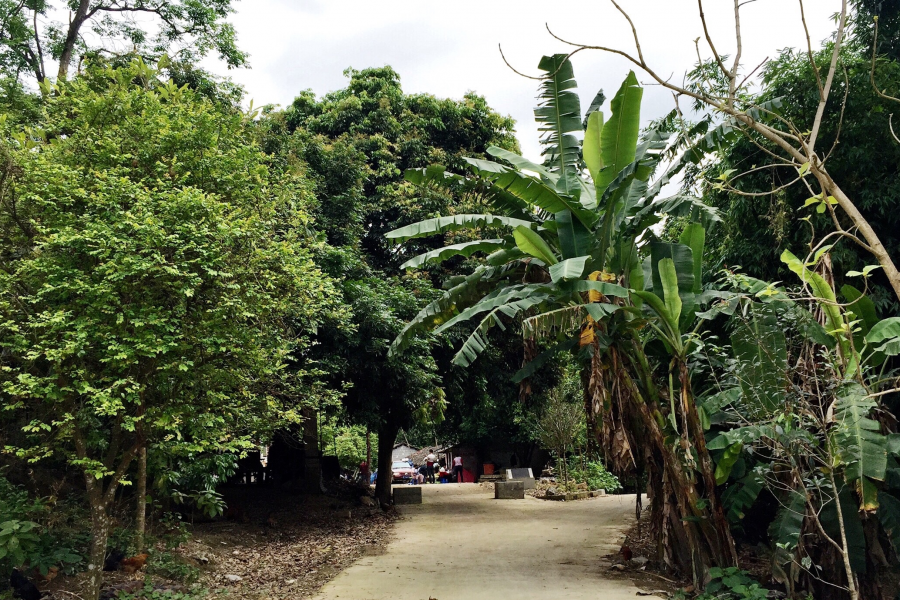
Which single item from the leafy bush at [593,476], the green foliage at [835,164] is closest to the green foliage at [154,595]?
the green foliage at [835,164]

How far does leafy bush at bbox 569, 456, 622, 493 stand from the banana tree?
15.2 meters

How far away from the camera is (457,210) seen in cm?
1598

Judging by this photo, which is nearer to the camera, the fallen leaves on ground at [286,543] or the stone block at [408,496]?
the fallen leaves on ground at [286,543]

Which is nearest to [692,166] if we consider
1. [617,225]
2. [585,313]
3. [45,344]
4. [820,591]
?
[617,225]

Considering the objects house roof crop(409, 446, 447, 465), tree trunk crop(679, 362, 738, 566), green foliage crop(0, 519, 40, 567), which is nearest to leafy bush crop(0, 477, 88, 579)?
green foliage crop(0, 519, 40, 567)

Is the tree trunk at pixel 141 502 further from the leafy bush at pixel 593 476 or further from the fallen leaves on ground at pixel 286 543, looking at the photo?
the leafy bush at pixel 593 476

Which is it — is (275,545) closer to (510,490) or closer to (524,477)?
(510,490)

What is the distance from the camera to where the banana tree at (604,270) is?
23.5ft

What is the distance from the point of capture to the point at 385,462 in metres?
17.9

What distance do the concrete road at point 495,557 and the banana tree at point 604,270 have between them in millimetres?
1547

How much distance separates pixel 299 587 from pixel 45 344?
14.4 feet

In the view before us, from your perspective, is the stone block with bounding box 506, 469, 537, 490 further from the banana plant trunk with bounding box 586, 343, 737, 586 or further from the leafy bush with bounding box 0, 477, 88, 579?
the leafy bush with bounding box 0, 477, 88, 579

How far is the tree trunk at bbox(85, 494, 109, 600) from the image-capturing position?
6.42 metres

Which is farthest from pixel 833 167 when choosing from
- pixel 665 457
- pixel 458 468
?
pixel 458 468
